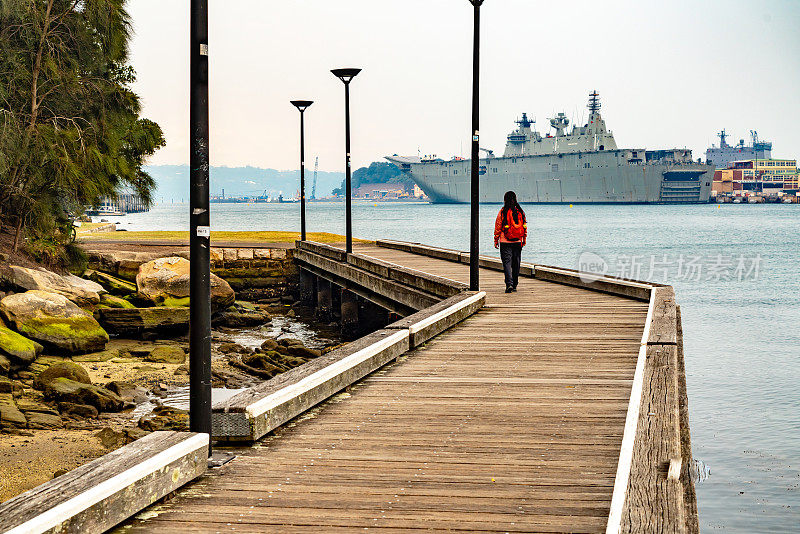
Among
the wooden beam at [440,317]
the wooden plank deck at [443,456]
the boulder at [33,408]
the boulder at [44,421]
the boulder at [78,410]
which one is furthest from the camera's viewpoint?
the boulder at [78,410]

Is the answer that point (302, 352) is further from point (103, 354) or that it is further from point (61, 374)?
point (61, 374)

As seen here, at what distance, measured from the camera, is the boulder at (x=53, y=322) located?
17.6 meters

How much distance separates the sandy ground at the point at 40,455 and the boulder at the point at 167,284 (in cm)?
1151

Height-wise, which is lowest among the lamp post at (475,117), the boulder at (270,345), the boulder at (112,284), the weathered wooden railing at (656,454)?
the boulder at (270,345)

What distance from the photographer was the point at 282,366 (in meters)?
18.6

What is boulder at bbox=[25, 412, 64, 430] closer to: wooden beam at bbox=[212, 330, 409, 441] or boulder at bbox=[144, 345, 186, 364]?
boulder at bbox=[144, 345, 186, 364]

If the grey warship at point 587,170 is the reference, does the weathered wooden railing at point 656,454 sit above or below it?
below

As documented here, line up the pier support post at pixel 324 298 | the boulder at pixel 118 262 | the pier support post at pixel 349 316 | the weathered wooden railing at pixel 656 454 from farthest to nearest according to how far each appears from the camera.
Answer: the pier support post at pixel 324 298, the boulder at pixel 118 262, the pier support post at pixel 349 316, the weathered wooden railing at pixel 656 454

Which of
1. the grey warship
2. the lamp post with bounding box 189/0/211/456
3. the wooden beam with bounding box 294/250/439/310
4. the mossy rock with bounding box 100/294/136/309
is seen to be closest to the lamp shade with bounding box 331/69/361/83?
the wooden beam with bounding box 294/250/439/310

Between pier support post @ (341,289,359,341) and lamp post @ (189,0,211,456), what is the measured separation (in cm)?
1933

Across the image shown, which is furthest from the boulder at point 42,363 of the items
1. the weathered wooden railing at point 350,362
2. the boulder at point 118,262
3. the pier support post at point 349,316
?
the boulder at point 118,262

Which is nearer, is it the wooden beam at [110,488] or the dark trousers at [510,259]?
the wooden beam at [110,488]

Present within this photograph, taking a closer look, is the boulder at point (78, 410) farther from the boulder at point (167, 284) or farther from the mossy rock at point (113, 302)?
the boulder at point (167, 284)

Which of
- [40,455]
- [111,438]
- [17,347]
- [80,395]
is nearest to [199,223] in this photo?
[40,455]
